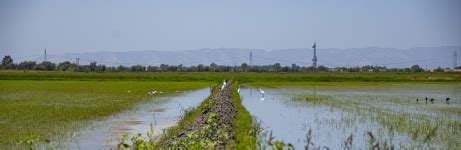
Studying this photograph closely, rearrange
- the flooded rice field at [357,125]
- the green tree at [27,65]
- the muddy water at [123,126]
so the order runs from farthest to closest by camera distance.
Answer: the green tree at [27,65] < the muddy water at [123,126] < the flooded rice field at [357,125]

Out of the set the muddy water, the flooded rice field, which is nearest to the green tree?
the muddy water

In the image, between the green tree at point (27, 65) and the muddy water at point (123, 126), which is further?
the green tree at point (27, 65)

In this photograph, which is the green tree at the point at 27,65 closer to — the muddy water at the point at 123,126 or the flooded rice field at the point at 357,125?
the muddy water at the point at 123,126

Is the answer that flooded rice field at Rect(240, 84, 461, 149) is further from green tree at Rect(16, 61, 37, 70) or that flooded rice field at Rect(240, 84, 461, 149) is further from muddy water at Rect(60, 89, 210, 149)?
green tree at Rect(16, 61, 37, 70)

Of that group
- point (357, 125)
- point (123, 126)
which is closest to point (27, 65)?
point (123, 126)

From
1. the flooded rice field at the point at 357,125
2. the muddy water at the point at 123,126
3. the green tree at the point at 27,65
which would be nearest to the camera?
the flooded rice field at the point at 357,125

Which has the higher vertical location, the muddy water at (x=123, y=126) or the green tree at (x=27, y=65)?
the green tree at (x=27, y=65)

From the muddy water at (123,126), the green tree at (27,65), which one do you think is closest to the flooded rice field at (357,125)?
the muddy water at (123,126)

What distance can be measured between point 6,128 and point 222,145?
6852mm

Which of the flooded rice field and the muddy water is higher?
the flooded rice field

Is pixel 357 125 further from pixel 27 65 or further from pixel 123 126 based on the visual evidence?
pixel 27 65

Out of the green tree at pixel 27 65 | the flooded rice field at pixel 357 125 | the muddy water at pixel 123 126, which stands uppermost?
the green tree at pixel 27 65

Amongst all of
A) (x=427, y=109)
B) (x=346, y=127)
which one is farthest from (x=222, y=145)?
(x=427, y=109)

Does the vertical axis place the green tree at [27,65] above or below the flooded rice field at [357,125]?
above
